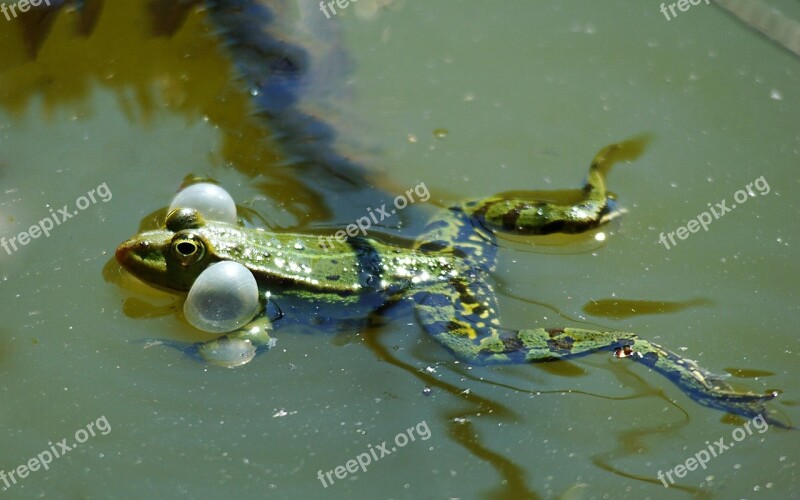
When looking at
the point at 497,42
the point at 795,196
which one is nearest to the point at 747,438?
the point at 795,196

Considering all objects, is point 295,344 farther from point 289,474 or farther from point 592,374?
point 592,374

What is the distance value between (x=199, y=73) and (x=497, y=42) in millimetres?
2159

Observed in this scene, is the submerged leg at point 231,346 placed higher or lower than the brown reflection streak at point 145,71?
lower

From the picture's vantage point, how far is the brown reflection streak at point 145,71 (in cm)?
480

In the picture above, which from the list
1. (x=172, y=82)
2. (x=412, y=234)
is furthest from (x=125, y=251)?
(x=172, y=82)

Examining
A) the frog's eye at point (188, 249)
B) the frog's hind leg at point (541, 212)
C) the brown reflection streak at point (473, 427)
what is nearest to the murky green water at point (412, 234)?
the brown reflection streak at point (473, 427)

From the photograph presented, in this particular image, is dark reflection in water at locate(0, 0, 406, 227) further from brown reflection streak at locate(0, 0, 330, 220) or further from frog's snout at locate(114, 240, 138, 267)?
frog's snout at locate(114, 240, 138, 267)

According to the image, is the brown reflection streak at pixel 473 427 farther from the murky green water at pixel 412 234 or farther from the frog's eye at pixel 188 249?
the frog's eye at pixel 188 249

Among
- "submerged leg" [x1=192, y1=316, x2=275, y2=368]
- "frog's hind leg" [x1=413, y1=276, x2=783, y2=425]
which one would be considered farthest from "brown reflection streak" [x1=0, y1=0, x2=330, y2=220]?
"frog's hind leg" [x1=413, y1=276, x2=783, y2=425]

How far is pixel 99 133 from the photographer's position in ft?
15.8

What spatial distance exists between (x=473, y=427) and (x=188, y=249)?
167 centimetres

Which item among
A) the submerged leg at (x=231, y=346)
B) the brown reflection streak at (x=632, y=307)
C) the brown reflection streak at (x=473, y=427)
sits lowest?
the brown reflection streak at (x=473, y=427)

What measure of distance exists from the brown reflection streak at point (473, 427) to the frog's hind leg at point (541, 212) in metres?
1.05

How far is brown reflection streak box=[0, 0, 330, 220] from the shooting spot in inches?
189
